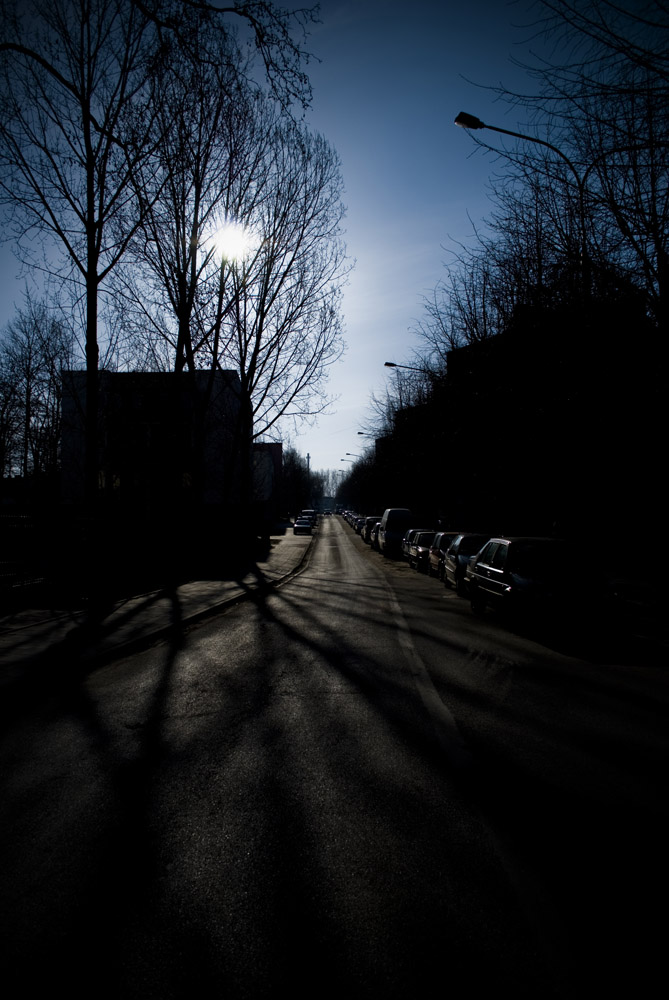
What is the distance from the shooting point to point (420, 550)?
2500 centimetres

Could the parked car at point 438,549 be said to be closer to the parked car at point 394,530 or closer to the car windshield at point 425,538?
the car windshield at point 425,538

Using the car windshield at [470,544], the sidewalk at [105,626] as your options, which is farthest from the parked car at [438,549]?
the sidewalk at [105,626]

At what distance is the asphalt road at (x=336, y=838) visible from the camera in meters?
2.29

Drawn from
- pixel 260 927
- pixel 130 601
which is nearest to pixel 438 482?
pixel 130 601

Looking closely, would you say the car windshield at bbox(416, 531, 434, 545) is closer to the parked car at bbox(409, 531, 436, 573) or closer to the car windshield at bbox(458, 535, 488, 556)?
the parked car at bbox(409, 531, 436, 573)

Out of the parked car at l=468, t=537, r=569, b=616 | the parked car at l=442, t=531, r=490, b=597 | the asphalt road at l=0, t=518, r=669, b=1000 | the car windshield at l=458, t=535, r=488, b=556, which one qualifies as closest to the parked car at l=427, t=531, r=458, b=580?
the parked car at l=442, t=531, r=490, b=597

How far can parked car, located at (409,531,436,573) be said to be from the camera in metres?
24.4

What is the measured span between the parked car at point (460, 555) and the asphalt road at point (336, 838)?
8663 millimetres

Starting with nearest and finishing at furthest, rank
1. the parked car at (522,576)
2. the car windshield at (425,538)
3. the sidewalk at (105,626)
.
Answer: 1. the sidewalk at (105,626)
2. the parked car at (522,576)
3. the car windshield at (425,538)

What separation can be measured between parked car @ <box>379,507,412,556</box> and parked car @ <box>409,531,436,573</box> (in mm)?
6273

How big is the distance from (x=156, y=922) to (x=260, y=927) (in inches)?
17.9

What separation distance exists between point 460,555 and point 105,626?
31.3 feet

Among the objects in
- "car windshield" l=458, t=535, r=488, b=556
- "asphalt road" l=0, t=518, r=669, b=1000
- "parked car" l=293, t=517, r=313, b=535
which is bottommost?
"parked car" l=293, t=517, r=313, b=535

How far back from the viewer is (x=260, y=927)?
8.23ft
